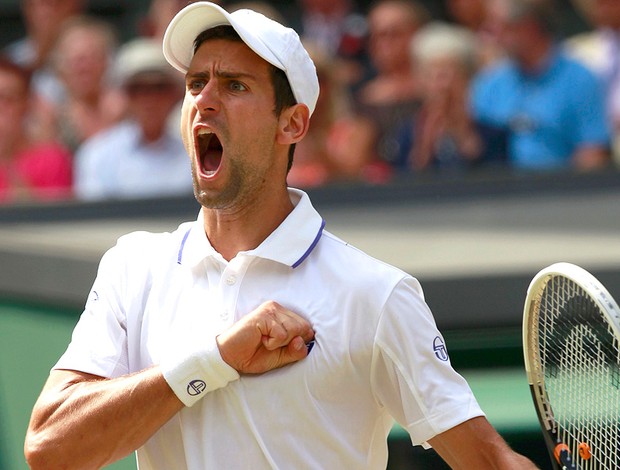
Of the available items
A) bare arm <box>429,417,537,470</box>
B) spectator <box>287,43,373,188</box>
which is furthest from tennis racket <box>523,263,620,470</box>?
spectator <box>287,43,373,188</box>

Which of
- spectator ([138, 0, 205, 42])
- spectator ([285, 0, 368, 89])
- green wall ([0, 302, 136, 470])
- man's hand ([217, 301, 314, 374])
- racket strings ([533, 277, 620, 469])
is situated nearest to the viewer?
man's hand ([217, 301, 314, 374])

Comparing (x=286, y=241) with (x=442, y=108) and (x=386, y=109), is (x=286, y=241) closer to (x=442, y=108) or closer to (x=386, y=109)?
(x=442, y=108)

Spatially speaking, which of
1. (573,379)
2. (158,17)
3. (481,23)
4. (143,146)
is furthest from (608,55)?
(573,379)

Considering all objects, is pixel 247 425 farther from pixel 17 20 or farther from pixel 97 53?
pixel 17 20

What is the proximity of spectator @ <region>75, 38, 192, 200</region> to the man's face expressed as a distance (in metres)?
3.78

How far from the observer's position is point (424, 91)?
21.3 feet

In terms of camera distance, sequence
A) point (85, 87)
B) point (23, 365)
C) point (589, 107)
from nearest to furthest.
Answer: point (23, 365) → point (589, 107) → point (85, 87)

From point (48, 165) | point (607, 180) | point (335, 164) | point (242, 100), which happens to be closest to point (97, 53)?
point (48, 165)

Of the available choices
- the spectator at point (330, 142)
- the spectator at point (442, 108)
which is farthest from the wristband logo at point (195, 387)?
the spectator at point (442, 108)

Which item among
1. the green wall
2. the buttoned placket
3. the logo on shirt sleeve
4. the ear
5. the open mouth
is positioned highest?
the ear

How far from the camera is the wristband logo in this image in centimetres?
235

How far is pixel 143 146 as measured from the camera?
637cm

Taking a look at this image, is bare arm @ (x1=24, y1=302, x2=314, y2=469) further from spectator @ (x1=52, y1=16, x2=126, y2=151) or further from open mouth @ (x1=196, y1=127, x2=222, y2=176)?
spectator @ (x1=52, y1=16, x2=126, y2=151)

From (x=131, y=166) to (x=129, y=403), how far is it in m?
4.22
